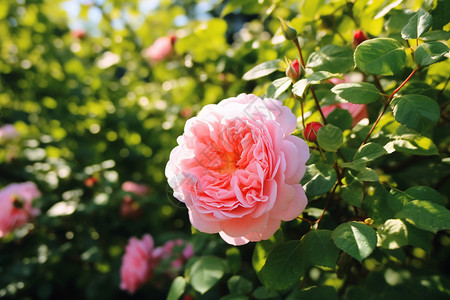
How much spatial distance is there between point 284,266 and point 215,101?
101cm

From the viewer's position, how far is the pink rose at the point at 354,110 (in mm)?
973

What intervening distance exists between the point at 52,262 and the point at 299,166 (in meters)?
1.54

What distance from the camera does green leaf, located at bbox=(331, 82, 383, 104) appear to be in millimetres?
735

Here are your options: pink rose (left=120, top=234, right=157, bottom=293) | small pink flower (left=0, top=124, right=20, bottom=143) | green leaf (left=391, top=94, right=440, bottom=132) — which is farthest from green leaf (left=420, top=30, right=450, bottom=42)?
small pink flower (left=0, top=124, right=20, bottom=143)

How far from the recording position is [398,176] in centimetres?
109

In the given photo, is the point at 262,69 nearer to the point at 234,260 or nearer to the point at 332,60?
the point at 332,60

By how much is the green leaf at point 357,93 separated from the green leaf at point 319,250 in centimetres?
28

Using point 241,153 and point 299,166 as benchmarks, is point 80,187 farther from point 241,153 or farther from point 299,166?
point 299,166

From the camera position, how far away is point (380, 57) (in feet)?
2.33

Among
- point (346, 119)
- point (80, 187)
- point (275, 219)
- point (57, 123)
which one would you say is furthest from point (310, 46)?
point (57, 123)

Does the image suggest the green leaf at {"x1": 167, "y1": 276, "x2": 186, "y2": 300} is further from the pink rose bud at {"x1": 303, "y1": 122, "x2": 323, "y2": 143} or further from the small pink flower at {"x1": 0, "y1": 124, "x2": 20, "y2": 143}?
the small pink flower at {"x1": 0, "y1": 124, "x2": 20, "y2": 143}

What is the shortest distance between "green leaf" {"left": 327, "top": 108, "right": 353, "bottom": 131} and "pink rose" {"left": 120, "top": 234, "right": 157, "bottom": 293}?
99 centimetres

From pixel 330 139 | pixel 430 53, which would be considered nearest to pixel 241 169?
pixel 330 139

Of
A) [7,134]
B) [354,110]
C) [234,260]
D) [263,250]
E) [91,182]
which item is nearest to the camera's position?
[263,250]
